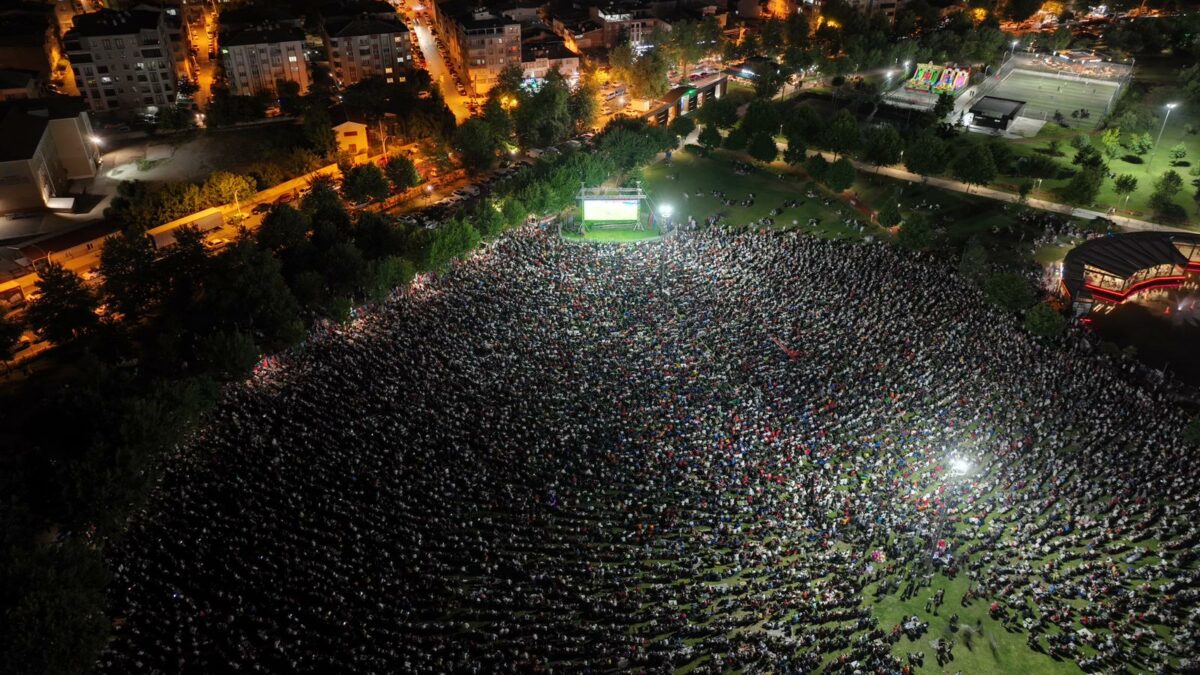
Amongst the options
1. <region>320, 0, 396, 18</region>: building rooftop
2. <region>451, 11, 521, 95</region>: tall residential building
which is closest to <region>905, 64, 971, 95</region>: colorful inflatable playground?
<region>451, 11, 521, 95</region>: tall residential building

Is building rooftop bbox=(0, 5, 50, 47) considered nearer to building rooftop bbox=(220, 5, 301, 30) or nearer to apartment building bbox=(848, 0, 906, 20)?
building rooftop bbox=(220, 5, 301, 30)

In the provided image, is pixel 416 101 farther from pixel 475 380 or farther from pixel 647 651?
pixel 647 651

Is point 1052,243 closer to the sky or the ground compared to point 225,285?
closer to the ground

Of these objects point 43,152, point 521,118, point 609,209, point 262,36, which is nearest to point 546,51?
point 521,118

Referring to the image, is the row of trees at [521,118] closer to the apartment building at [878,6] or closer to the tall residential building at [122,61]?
the tall residential building at [122,61]

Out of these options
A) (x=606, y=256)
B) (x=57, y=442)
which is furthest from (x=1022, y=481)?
(x=57, y=442)

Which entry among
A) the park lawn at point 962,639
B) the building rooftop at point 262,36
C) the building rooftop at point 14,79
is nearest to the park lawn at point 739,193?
the park lawn at point 962,639
